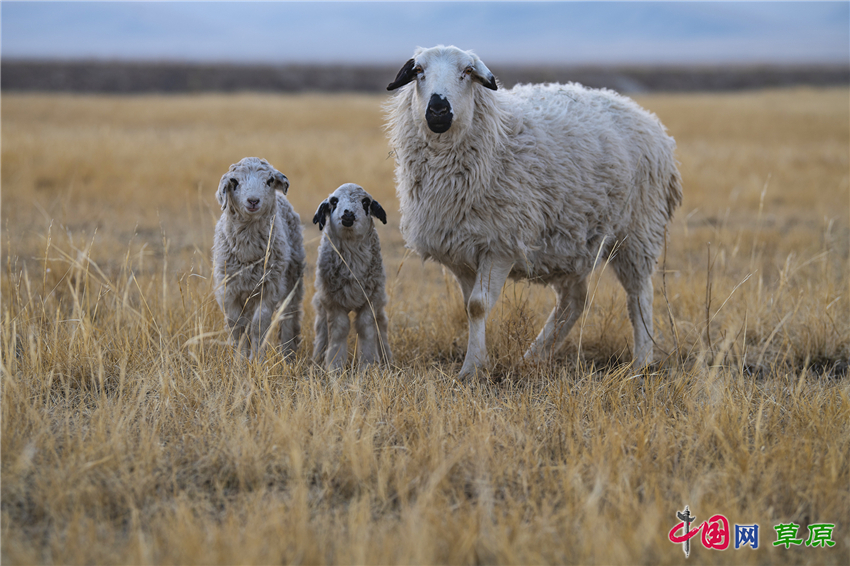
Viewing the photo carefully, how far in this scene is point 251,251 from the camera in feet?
13.8

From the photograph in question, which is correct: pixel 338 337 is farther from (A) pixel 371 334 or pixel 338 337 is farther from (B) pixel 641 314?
(B) pixel 641 314

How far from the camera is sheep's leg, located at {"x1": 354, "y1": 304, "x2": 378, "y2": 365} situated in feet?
14.9

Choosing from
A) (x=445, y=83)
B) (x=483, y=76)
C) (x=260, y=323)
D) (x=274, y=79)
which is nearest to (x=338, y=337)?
(x=260, y=323)

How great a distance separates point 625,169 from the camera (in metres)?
4.64

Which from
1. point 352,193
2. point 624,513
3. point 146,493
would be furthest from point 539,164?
point 146,493

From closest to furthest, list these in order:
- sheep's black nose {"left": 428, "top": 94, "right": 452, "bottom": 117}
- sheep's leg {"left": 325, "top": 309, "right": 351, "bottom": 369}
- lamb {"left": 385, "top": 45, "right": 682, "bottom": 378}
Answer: sheep's black nose {"left": 428, "top": 94, "right": 452, "bottom": 117} < lamb {"left": 385, "top": 45, "right": 682, "bottom": 378} < sheep's leg {"left": 325, "top": 309, "right": 351, "bottom": 369}

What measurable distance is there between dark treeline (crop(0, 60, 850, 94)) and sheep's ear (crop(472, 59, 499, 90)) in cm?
4713

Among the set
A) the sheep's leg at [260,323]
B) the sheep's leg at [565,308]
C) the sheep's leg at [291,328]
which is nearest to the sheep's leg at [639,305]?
the sheep's leg at [565,308]

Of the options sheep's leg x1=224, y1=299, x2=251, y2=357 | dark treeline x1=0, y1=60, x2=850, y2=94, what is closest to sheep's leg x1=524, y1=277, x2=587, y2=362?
sheep's leg x1=224, y1=299, x2=251, y2=357

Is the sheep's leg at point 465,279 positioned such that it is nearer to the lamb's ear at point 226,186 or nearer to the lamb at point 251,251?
the lamb at point 251,251

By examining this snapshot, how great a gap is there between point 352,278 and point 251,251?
0.73 metres

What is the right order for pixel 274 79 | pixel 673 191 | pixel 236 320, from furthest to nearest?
pixel 274 79, pixel 673 191, pixel 236 320

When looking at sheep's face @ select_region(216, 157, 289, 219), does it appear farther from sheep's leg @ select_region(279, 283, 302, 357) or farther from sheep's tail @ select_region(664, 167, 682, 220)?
sheep's tail @ select_region(664, 167, 682, 220)

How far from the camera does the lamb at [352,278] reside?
4410 millimetres
